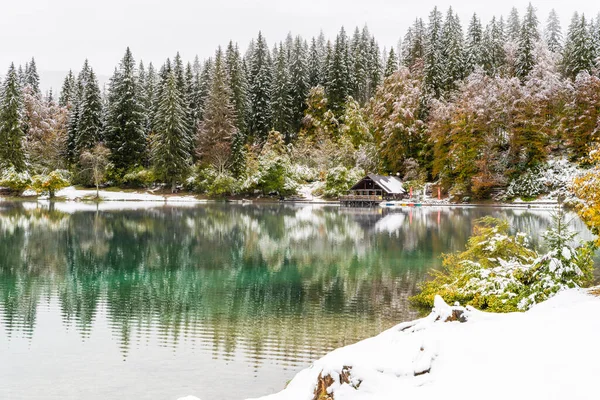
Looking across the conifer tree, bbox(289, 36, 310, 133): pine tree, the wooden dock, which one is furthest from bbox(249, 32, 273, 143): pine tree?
the conifer tree

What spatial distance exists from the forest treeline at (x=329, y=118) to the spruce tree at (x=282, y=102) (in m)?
0.23

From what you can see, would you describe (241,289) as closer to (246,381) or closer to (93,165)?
(246,381)

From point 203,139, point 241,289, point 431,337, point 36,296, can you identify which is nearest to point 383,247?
point 241,289

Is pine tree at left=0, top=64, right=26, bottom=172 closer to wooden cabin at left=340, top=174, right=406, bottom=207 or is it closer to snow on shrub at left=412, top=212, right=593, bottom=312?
wooden cabin at left=340, top=174, right=406, bottom=207

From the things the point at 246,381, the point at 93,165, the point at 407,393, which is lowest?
the point at 246,381

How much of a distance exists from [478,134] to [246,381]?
5794 centimetres

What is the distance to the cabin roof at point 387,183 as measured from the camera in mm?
64000

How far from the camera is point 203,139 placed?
250 ft

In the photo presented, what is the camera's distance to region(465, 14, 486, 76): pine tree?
243 ft

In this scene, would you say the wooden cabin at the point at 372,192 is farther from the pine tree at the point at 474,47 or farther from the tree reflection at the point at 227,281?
the tree reflection at the point at 227,281

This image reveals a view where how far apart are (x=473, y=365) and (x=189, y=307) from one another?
9675mm

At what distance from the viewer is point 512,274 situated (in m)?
11.7

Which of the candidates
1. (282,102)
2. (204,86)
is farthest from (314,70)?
(204,86)

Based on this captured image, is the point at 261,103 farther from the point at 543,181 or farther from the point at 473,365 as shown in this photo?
the point at 473,365
